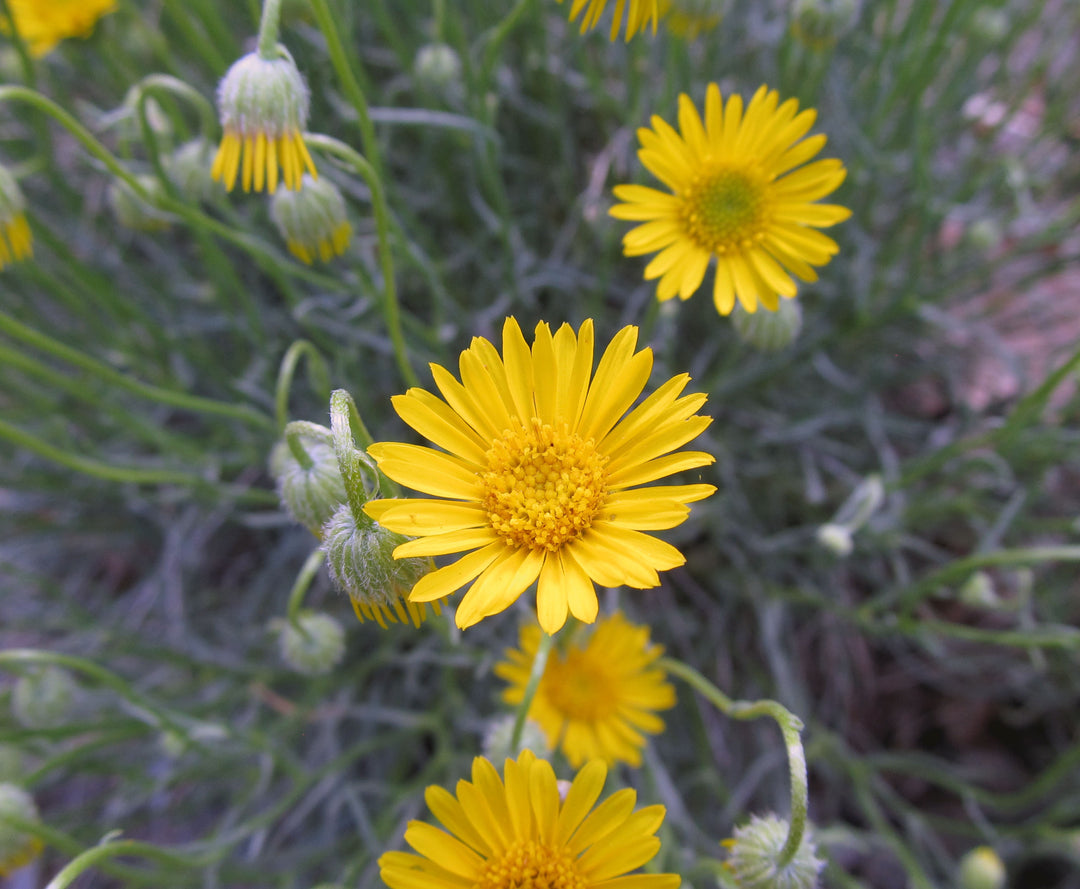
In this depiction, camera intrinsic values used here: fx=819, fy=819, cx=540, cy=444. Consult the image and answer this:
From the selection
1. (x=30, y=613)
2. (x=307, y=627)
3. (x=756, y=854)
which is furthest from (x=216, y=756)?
(x=756, y=854)

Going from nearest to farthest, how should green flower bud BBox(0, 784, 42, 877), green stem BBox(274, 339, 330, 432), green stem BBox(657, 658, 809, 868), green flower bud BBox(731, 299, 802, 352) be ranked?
green stem BBox(657, 658, 809, 868), green stem BBox(274, 339, 330, 432), green flower bud BBox(0, 784, 42, 877), green flower bud BBox(731, 299, 802, 352)

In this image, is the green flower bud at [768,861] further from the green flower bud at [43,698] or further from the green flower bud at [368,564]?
the green flower bud at [43,698]

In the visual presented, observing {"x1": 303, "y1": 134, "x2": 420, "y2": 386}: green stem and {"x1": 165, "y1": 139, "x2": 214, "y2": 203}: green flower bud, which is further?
{"x1": 165, "y1": 139, "x2": 214, "y2": 203}: green flower bud

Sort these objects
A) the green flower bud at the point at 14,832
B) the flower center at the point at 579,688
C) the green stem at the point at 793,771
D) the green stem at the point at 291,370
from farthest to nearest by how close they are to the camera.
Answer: the flower center at the point at 579,688
the green flower bud at the point at 14,832
the green stem at the point at 291,370
the green stem at the point at 793,771

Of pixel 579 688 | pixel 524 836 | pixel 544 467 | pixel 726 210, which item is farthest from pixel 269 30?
pixel 579 688

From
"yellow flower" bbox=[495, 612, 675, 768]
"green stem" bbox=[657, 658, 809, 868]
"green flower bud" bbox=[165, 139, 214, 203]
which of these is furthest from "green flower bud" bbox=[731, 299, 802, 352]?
"green flower bud" bbox=[165, 139, 214, 203]

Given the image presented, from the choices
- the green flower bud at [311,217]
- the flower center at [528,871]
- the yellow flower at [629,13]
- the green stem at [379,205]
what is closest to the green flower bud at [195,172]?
the green flower bud at [311,217]

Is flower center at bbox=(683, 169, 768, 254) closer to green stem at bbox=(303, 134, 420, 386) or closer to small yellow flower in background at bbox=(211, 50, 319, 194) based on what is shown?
green stem at bbox=(303, 134, 420, 386)

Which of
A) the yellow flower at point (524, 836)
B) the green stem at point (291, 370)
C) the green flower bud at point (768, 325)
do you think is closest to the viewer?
the yellow flower at point (524, 836)
